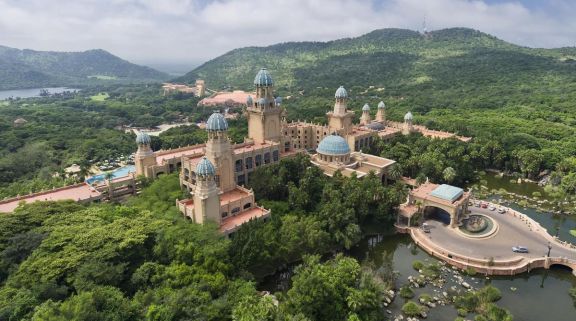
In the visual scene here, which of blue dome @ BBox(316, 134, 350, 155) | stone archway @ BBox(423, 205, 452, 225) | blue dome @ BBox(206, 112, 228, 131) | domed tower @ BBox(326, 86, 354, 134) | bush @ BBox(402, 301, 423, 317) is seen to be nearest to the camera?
bush @ BBox(402, 301, 423, 317)

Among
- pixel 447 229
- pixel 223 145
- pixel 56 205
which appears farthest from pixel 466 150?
pixel 56 205

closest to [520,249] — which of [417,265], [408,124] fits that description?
[417,265]

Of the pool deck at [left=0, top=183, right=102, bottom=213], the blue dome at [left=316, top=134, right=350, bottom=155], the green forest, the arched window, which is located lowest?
the green forest

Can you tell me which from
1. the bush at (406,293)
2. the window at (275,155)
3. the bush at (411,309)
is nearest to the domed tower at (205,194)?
the window at (275,155)

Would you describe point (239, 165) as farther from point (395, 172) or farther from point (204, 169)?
point (395, 172)

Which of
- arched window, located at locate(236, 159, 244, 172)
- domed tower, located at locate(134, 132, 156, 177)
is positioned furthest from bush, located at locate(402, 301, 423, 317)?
domed tower, located at locate(134, 132, 156, 177)

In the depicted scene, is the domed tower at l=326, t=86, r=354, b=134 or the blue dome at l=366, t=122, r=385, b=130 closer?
the domed tower at l=326, t=86, r=354, b=134

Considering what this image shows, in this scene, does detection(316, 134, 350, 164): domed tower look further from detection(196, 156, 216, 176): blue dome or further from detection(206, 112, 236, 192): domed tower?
detection(196, 156, 216, 176): blue dome
